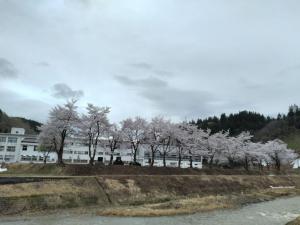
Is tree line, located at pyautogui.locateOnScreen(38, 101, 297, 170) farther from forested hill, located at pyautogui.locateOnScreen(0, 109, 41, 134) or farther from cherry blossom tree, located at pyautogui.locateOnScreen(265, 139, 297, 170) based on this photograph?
forested hill, located at pyautogui.locateOnScreen(0, 109, 41, 134)

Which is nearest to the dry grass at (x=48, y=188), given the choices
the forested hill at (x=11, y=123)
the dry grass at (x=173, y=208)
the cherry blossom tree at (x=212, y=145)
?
the dry grass at (x=173, y=208)

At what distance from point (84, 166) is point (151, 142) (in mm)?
17098

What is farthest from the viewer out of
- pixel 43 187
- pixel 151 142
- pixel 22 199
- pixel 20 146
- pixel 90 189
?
pixel 20 146

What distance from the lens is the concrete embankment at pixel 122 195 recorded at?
28.0 metres

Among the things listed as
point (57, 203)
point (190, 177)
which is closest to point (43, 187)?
point (57, 203)

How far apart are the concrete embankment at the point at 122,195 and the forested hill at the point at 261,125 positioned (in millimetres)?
116531

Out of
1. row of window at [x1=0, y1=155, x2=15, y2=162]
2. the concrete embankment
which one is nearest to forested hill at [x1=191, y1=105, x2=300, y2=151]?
row of window at [x1=0, y1=155, x2=15, y2=162]

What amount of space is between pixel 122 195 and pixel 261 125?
156372mm

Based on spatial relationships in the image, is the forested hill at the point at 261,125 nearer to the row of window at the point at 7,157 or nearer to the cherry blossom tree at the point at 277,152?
the cherry blossom tree at the point at 277,152

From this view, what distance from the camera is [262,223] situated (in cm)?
2553

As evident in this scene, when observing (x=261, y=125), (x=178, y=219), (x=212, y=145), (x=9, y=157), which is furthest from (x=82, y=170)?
(x=261, y=125)

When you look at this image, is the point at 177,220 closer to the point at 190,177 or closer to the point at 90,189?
the point at 90,189

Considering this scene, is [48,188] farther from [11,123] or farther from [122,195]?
[11,123]

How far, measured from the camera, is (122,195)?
35.9 meters
